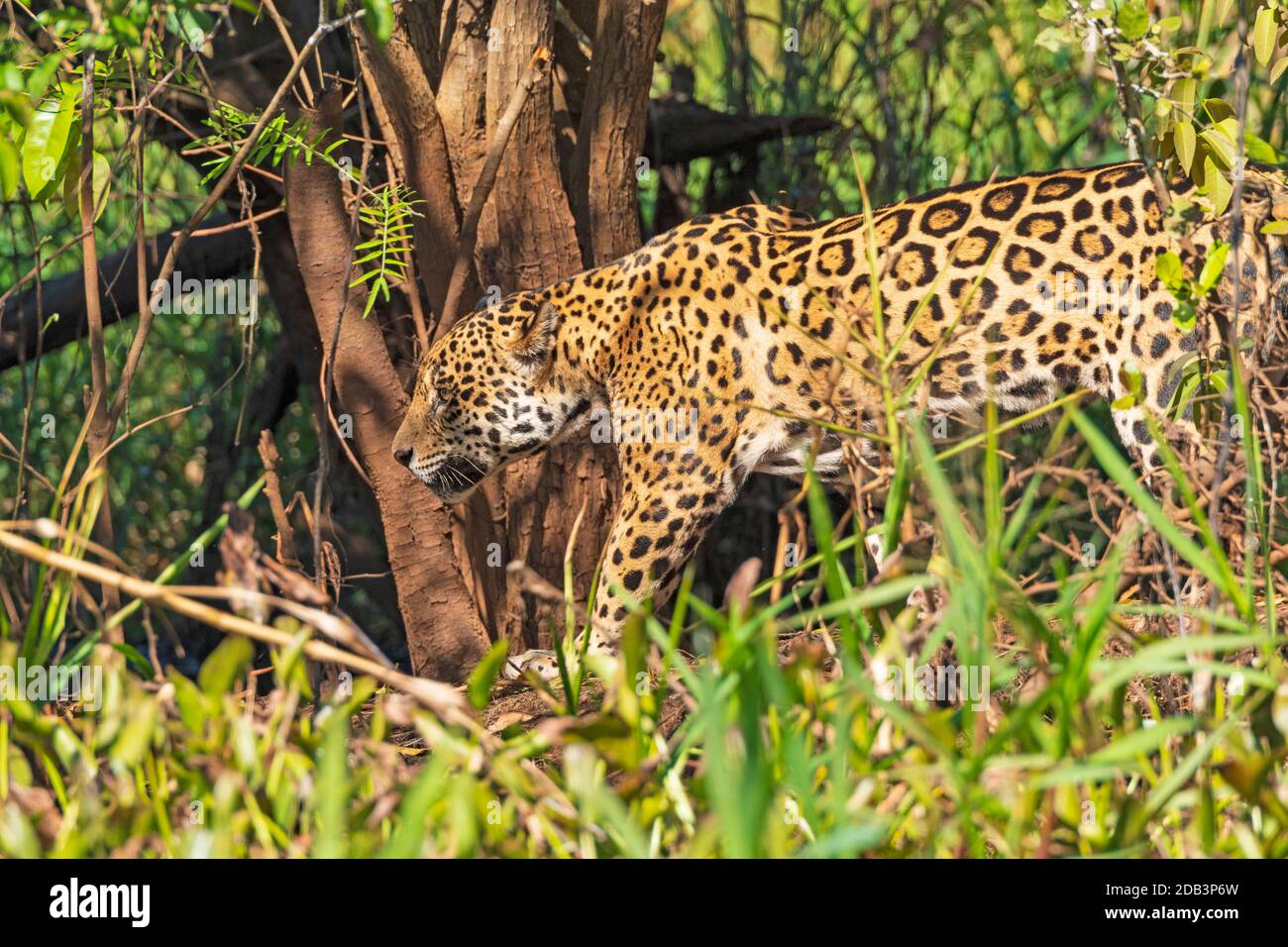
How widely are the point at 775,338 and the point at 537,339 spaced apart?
82cm

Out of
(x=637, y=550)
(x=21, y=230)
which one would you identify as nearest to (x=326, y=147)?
(x=637, y=550)

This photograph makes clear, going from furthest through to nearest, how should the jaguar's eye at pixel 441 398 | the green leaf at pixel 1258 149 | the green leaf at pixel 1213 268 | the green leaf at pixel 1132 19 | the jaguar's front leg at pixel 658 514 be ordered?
the jaguar's eye at pixel 441 398 → the jaguar's front leg at pixel 658 514 → the green leaf at pixel 1258 149 → the green leaf at pixel 1213 268 → the green leaf at pixel 1132 19

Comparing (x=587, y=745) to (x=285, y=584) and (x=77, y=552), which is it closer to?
(x=285, y=584)

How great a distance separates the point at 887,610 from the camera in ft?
9.96

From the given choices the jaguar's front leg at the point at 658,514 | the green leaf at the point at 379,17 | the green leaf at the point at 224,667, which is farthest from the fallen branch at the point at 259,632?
the jaguar's front leg at the point at 658,514

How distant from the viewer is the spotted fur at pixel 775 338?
4.78m

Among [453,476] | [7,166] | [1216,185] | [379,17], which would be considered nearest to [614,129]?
[453,476]

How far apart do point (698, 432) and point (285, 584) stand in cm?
232

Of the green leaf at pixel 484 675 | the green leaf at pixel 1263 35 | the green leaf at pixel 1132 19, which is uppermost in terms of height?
the green leaf at pixel 1263 35

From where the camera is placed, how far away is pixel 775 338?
5.03 metres

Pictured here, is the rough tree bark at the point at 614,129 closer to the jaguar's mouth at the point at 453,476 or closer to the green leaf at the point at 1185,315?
the jaguar's mouth at the point at 453,476

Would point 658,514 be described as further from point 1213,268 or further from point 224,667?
point 224,667

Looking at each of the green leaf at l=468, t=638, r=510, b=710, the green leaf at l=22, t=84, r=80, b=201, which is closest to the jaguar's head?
the green leaf at l=22, t=84, r=80, b=201

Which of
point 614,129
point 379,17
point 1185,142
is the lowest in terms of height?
point 1185,142
